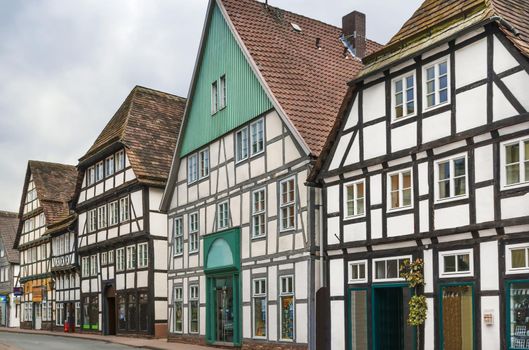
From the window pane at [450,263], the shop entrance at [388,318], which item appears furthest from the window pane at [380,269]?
the window pane at [450,263]

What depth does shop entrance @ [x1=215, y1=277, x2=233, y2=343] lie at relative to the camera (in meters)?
28.8

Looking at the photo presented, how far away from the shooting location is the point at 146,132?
138 feet

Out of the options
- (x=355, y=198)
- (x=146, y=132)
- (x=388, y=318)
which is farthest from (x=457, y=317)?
(x=146, y=132)

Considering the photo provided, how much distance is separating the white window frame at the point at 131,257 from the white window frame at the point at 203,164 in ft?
Answer: 33.7

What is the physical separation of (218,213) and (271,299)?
531 centimetres

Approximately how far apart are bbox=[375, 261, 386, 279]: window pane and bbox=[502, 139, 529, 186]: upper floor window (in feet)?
16.5

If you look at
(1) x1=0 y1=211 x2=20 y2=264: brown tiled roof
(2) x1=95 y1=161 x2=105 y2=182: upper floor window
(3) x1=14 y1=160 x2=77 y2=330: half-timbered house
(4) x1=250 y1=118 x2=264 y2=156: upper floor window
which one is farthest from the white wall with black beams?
(1) x1=0 y1=211 x2=20 y2=264: brown tiled roof

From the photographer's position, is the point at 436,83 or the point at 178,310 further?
the point at 178,310

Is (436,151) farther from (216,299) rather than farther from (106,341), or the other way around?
(106,341)

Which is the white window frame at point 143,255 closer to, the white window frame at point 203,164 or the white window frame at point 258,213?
the white window frame at point 203,164

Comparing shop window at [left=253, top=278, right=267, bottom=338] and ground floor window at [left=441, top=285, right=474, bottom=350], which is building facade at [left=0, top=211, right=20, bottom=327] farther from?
ground floor window at [left=441, top=285, right=474, bottom=350]

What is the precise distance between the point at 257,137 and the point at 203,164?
4961 mm

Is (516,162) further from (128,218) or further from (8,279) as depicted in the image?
(8,279)

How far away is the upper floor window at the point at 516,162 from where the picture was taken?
16.4 meters
